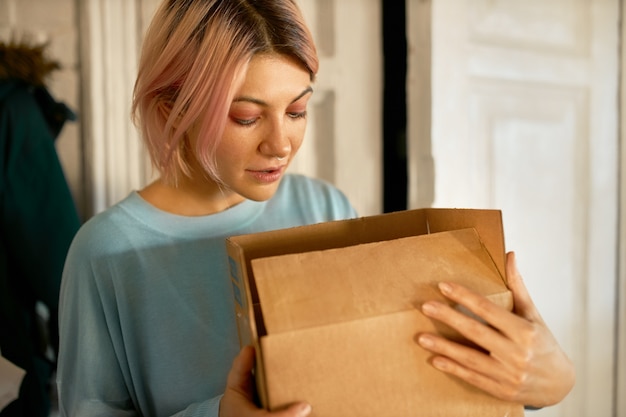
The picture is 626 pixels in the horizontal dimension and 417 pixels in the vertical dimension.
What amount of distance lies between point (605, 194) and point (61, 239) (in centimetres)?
142

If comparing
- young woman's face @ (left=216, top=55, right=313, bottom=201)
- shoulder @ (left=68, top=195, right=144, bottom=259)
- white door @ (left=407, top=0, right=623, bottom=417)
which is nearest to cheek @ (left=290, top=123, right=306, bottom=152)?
young woman's face @ (left=216, top=55, right=313, bottom=201)

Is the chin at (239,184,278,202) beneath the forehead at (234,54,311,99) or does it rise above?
beneath

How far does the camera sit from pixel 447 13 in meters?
1.25

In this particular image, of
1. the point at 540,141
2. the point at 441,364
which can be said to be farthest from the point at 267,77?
the point at 540,141

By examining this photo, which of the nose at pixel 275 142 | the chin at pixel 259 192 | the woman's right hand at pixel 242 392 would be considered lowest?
the woman's right hand at pixel 242 392

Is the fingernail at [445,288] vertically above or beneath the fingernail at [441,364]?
above

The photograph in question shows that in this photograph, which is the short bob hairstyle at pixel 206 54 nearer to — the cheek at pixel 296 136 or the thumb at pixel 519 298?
the cheek at pixel 296 136

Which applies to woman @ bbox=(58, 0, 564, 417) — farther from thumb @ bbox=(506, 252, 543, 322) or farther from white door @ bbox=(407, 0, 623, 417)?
white door @ bbox=(407, 0, 623, 417)

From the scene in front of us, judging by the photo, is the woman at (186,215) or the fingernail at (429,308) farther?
the woman at (186,215)

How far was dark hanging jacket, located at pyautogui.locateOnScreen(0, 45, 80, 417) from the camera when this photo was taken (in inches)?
41.2

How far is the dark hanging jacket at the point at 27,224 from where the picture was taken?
1.05m

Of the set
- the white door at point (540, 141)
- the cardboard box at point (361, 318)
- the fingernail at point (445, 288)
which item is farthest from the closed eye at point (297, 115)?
the white door at point (540, 141)

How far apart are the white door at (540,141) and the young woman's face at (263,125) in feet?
1.94

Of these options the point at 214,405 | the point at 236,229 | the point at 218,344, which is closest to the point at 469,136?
the point at 236,229
